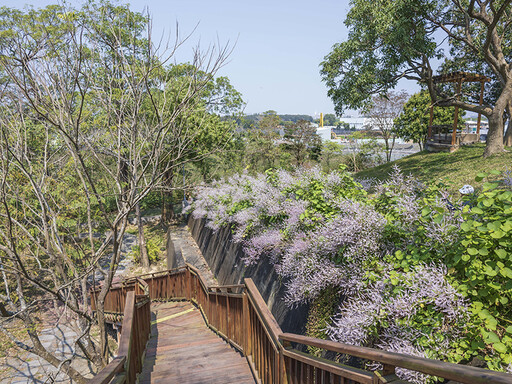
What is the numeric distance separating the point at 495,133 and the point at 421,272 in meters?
13.1

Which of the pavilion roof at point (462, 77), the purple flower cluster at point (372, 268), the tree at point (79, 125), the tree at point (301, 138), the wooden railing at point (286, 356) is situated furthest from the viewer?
the tree at point (301, 138)

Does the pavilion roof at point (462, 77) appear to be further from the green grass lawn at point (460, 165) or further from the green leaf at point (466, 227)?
the green leaf at point (466, 227)

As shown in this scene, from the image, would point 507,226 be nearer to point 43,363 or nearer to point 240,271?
point 240,271

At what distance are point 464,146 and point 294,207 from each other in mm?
16431

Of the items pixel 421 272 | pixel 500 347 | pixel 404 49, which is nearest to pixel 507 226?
pixel 421 272

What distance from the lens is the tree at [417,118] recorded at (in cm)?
3388

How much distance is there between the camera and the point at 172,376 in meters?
4.24

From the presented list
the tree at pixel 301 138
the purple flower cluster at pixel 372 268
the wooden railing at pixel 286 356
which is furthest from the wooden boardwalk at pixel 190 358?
the tree at pixel 301 138

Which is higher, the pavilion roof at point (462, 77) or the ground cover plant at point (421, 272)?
the pavilion roof at point (462, 77)

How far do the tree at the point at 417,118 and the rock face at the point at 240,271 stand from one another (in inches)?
1051

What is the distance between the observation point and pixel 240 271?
385 inches

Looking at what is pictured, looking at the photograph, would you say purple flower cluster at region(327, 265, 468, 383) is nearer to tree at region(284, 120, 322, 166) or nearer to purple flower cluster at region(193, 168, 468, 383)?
purple flower cluster at region(193, 168, 468, 383)

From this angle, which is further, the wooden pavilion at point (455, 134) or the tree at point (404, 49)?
the wooden pavilion at point (455, 134)

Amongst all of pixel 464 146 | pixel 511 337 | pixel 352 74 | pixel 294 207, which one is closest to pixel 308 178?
pixel 294 207
